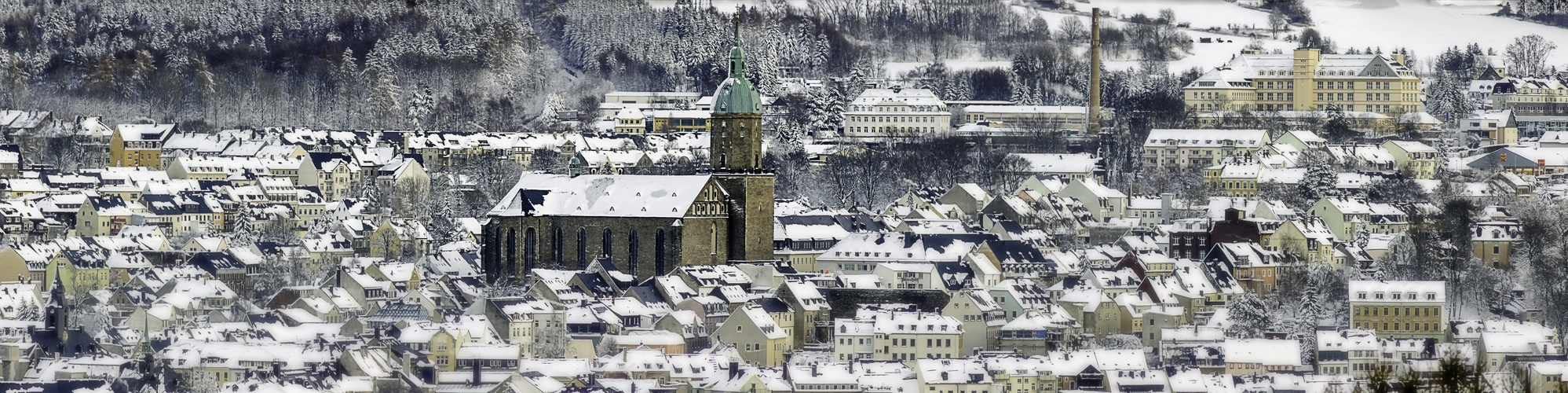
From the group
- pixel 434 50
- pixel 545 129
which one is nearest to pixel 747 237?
pixel 545 129

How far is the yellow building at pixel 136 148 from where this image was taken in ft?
382

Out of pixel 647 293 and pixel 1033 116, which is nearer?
pixel 647 293

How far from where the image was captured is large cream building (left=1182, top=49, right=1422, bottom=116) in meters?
117

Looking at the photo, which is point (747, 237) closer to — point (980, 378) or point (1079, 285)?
point (1079, 285)

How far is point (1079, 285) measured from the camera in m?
77.2

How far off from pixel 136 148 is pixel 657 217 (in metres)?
44.0

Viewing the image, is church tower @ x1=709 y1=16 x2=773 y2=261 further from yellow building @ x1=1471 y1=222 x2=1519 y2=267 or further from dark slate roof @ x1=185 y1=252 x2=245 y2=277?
yellow building @ x1=1471 y1=222 x2=1519 y2=267

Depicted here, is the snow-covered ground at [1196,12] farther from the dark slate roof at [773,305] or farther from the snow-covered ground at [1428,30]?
the dark slate roof at [773,305]

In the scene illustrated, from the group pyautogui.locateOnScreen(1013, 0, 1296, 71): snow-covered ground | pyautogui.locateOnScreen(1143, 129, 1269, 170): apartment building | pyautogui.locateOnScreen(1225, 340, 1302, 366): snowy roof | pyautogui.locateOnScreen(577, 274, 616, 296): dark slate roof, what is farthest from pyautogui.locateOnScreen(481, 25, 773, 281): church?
pyautogui.locateOnScreen(1013, 0, 1296, 71): snow-covered ground

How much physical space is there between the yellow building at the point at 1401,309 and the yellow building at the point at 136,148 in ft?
184

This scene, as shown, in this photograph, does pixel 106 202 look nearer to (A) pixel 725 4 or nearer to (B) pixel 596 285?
(B) pixel 596 285

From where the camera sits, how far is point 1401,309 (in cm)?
7212

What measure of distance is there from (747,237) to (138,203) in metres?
30.3

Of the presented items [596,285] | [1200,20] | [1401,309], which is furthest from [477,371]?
[1200,20]
